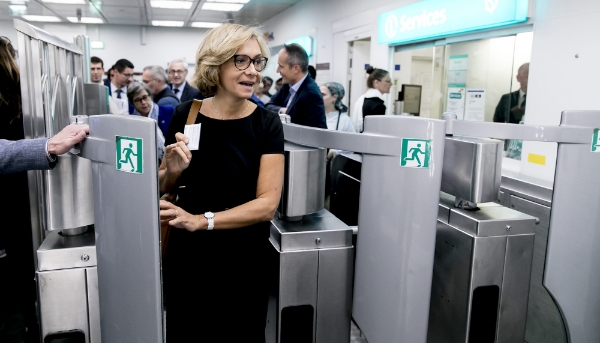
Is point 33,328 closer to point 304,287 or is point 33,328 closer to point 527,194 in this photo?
point 304,287

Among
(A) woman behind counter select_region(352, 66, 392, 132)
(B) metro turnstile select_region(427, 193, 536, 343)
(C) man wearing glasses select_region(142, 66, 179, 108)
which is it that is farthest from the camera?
(A) woman behind counter select_region(352, 66, 392, 132)

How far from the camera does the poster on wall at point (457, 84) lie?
415cm

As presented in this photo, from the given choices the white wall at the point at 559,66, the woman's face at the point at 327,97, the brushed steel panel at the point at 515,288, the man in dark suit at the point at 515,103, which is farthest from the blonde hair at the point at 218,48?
the woman's face at the point at 327,97

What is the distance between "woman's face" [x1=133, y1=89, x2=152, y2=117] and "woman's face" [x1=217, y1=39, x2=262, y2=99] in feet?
8.25

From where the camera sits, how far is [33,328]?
1.97 m

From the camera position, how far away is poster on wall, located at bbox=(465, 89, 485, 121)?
392 centimetres

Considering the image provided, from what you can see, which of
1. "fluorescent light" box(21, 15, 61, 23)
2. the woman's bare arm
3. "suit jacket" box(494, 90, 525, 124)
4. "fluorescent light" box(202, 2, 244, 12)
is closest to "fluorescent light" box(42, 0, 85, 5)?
"fluorescent light" box(21, 15, 61, 23)

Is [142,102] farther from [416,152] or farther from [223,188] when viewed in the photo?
[416,152]

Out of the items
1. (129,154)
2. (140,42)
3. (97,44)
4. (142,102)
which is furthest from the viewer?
(140,42)

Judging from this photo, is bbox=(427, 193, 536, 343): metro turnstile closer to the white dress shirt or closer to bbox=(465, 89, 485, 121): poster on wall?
bbox=(465, 89, 485, 121): poster on wall

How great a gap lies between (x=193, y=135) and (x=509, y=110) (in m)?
2.98

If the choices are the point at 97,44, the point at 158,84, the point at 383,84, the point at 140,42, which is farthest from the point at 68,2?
the point at 383,84

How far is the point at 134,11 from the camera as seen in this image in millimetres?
10680

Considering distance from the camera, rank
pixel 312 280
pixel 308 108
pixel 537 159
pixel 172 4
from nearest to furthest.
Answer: pixel 312 280, pixel 308 108, pixel 537 159, pixel 172 4
